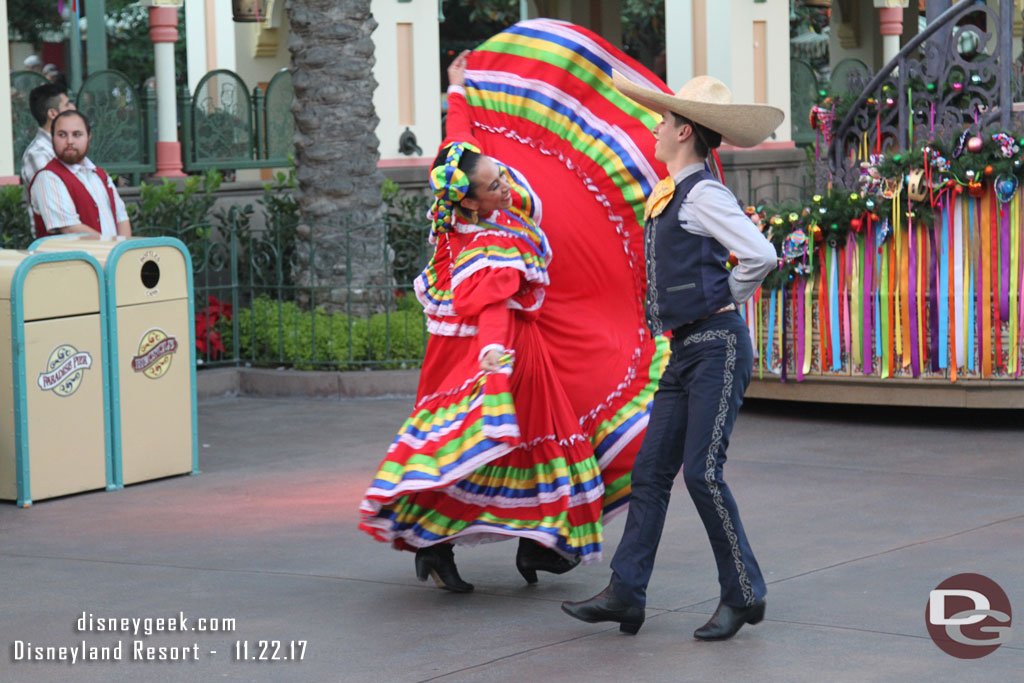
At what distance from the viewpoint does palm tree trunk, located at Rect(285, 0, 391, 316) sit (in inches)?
442

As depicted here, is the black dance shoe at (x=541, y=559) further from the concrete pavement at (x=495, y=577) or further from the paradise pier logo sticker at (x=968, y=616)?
the paradise pier logo sticker at (x=968, y=616)

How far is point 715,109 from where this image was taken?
4949 mm

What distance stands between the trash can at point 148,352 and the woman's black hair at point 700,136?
12.2 feet

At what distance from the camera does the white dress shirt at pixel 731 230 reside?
485 centimetres

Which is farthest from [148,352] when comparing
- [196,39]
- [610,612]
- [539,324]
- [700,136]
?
[196,39]

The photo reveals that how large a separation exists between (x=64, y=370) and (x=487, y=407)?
3.13 m

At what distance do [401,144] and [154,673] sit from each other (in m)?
11.9

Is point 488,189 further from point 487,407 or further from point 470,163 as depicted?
point 487,407

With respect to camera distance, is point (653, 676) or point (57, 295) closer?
point (653, 676)

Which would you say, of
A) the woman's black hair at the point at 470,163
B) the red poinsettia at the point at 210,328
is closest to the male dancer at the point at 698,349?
the woman's black hair at the point at 470,163

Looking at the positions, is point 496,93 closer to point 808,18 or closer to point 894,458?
point 894,458

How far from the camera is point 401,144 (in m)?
16.2

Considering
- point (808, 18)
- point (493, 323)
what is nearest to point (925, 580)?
point (493, 323)

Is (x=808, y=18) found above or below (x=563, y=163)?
above
